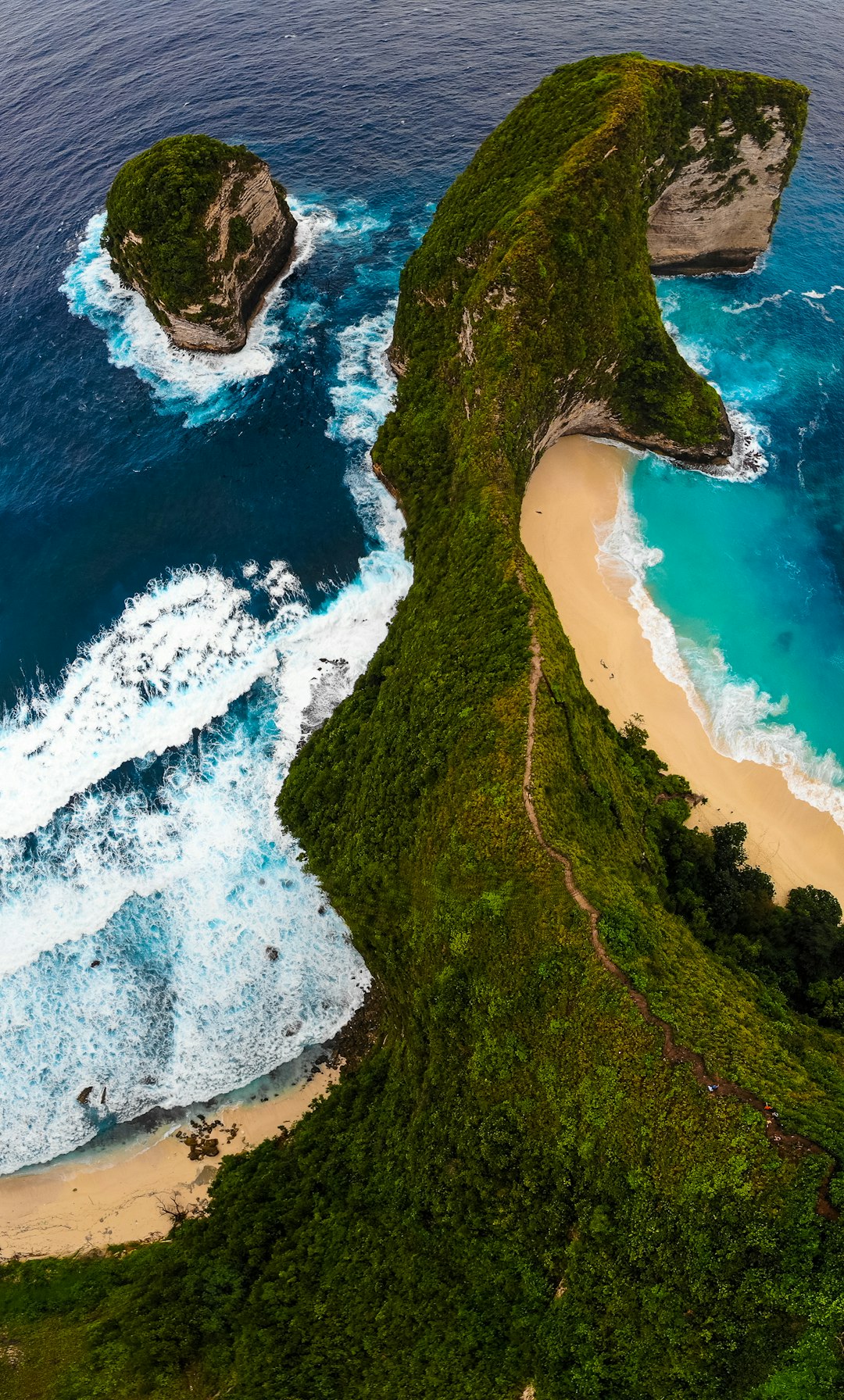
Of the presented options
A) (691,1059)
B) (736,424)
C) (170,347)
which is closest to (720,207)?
(736,424)

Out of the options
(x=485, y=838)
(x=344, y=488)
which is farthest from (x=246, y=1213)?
(x=344, y=488)

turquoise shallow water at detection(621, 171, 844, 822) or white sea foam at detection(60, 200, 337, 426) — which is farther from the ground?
white sea foam at detection(60, 200, 337, 426)

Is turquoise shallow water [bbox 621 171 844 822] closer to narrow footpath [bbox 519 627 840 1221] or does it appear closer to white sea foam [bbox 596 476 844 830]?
white sea foam [bbox 596 476 844 830]

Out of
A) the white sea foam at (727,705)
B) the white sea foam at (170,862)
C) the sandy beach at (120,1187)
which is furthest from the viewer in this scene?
the white sea foam at (727,705)

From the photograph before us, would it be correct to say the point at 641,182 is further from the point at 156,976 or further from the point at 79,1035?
the point at 79,1035

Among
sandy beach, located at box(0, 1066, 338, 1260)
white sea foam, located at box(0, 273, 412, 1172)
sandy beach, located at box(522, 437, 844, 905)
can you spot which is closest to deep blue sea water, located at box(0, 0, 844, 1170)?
white sea foam, located at box(0, 273, 412, 1172)

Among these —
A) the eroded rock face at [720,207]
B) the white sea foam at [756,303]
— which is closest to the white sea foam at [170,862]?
the eroded rock face at [720,207]

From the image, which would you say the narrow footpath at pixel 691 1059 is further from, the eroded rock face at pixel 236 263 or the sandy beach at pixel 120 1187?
the eroded rock face at pixel 236 263
